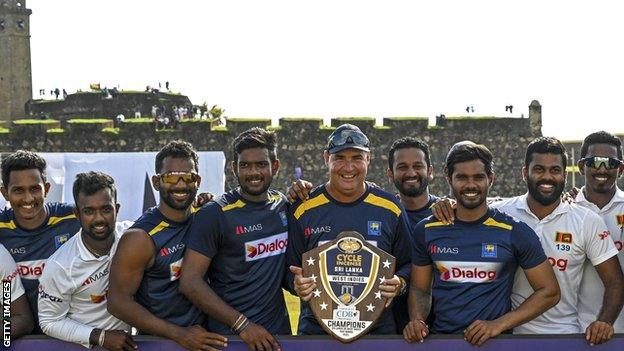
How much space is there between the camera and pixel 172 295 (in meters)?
4.89

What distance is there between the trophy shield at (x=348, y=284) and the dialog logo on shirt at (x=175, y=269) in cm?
78

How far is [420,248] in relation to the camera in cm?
481

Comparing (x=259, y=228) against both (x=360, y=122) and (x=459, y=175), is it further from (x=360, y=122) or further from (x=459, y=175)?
(x=360, y=122)

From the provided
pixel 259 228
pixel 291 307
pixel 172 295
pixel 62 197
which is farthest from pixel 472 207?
pixel 62 197

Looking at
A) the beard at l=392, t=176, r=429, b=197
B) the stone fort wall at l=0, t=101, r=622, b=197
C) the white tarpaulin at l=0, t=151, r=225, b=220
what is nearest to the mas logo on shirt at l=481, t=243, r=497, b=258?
the beard at l=392, t=176, r=429, b=197

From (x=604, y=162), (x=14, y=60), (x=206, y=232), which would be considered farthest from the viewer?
(x=14, y=60)

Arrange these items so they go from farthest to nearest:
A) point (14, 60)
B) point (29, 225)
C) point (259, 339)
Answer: point (14, 60) < point (29, 225) < point (259, 339)

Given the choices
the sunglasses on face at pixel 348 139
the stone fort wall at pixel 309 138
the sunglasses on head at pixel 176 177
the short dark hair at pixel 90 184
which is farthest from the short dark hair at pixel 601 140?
the stone fort wall at pixel 309 138

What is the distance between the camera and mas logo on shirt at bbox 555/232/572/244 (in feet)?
16.4

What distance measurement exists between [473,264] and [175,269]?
→ 167 centimetres

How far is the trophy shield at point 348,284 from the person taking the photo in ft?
14.9

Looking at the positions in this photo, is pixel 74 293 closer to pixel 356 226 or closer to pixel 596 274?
pixel 356 226

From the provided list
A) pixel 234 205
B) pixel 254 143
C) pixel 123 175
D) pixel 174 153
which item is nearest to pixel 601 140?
pixel 254 143

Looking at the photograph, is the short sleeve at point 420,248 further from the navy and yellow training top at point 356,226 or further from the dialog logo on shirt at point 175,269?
the dialog logo on shirt at point 175,269
